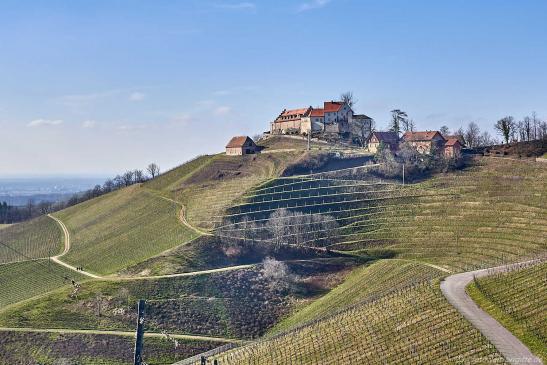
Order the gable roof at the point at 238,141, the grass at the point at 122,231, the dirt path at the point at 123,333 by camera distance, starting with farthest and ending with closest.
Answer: the gable roof at the point at 238,141 → the grass at the point at 122,231 → the dirt path at the point at 123,333

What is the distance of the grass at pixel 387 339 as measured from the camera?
170 ft

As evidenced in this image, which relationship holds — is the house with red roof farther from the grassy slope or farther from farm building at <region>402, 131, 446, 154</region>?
the grassy slope

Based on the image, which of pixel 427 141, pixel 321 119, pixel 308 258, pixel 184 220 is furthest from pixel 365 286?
pixel 321 119

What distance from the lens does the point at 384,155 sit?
130 meters

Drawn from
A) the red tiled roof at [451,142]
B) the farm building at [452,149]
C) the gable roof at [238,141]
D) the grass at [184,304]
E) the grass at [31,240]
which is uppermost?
the gable roof at [238,141]

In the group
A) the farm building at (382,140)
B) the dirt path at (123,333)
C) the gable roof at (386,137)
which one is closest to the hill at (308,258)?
the dirt path at (123,333)

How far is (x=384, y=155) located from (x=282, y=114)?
56712mm

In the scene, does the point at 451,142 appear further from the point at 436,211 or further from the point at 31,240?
the point at 31,240

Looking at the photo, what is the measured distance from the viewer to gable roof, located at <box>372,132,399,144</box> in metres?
142

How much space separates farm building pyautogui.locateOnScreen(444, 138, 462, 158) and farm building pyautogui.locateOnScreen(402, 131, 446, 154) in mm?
1436

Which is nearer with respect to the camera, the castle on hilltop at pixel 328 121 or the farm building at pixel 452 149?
the farm building at pixel 452 149

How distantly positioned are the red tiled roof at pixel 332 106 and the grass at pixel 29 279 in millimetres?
81115

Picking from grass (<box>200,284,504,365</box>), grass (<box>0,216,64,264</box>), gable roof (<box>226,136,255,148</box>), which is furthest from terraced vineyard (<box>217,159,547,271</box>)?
grass (<box>0,216,64,264</box>)

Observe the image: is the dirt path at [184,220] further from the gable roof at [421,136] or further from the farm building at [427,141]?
the gable roof at [421,136]
